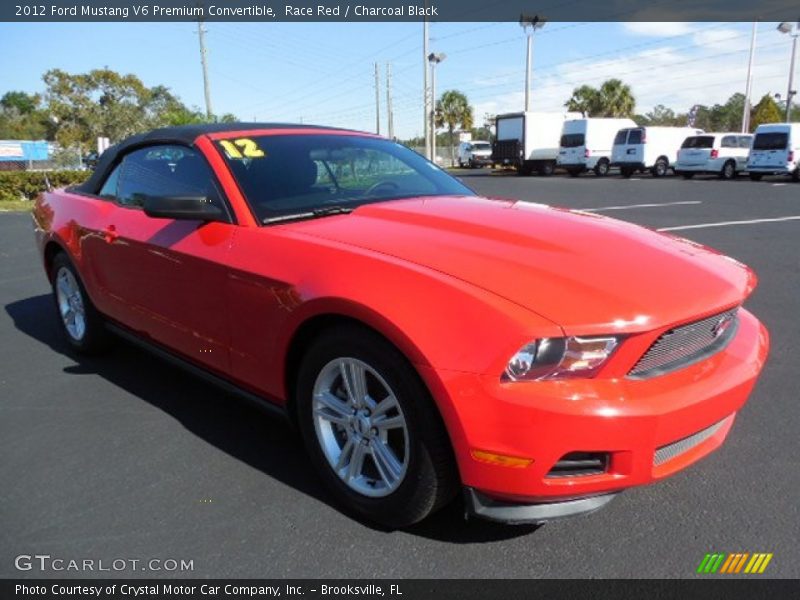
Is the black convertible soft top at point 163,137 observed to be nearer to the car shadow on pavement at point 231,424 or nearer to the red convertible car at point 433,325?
the red convertible car at point 433,325

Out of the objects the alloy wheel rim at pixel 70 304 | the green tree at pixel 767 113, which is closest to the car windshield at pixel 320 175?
the alloy wheel rim at pixel 70 304

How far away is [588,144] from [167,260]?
29525 mm

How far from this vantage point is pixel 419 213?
9.86 ft

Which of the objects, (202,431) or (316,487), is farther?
(202,431)

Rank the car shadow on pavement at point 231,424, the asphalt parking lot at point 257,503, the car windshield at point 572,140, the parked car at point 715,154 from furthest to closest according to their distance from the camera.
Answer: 1. the car windshield at point 572,140
2. the parked car at point 715,154
3. the car shadow on pavement at point 231,424
4. the asphalt parking lot at point 257,503

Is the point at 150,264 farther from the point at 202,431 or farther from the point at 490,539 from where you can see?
the point at 490,539

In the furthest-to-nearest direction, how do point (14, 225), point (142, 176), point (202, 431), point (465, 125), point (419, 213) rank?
point (465, 125)
point (14, 225)
point (142, 176)
point (202, 431)
point (419, 213)

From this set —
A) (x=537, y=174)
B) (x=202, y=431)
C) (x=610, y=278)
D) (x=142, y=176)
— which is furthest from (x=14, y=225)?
(x=537, y=174)

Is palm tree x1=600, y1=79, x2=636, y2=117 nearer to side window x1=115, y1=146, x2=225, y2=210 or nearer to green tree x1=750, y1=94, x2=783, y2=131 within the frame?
green tree x1=750, y1=94, x2=783, y2=131

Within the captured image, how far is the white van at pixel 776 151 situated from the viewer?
22.2 m

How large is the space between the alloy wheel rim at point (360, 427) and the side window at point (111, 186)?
2.42 meters

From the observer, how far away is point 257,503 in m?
2.66

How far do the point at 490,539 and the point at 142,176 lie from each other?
2.95 meters
